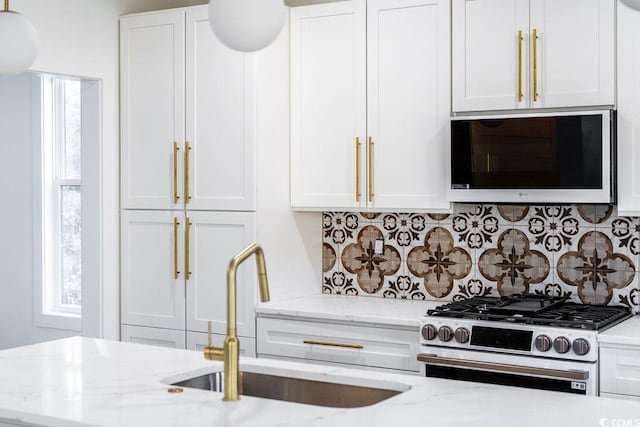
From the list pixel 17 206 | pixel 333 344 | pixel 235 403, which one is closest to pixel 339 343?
pixel 333 344

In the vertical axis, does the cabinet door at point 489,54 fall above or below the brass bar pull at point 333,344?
above

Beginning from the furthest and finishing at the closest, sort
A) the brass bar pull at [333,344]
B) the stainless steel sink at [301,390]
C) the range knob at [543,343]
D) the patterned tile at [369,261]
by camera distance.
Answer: the patterned tile at [369,261] → the brass bar pull at [333,344] → the range knob at [543,343] → the stainless steel sink at [301,390]

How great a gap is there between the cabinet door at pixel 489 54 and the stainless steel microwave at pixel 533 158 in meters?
0.11

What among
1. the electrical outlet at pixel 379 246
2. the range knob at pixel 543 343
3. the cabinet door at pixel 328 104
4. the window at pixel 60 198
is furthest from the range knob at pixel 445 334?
the window at pixel 60 198

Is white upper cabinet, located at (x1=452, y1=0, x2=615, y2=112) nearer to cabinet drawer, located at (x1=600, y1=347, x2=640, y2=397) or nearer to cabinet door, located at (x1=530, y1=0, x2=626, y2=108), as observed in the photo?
cabinet door, located at (x1=530, y1=0, x2=626, y2=108)

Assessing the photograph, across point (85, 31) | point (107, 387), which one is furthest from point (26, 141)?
point (107, 387)

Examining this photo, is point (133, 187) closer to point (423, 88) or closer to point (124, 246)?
point (124, 246)

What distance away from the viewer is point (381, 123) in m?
4.02

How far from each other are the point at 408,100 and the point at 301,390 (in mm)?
1839

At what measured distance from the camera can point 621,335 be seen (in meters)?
3.18

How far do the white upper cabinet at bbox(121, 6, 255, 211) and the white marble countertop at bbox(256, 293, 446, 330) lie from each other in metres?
0.52

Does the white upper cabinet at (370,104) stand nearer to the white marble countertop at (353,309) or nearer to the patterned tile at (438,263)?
the patterned tile at (438,263)

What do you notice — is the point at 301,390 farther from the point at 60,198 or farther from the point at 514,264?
the point at 60,198

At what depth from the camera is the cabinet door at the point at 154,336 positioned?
4340mm
